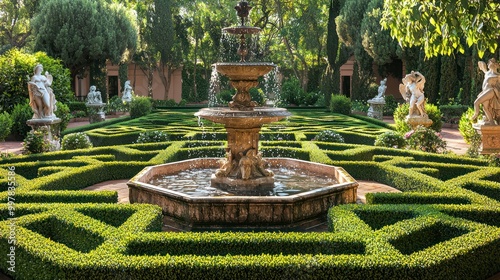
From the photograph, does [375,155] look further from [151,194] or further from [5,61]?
[5,61]

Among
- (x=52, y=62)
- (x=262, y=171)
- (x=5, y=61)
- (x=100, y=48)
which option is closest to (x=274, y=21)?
(x=100, y=48)

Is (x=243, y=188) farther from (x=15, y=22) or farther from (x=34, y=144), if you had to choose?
(x=15, y=22)

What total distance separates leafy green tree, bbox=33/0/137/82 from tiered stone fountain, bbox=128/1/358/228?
774 inches

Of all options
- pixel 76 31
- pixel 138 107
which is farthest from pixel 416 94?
pixel 76 31

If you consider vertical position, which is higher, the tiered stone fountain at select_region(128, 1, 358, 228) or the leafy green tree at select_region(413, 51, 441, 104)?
the leafy green tree at select_region(413, 51, 441, 104)

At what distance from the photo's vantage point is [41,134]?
12031 millimetres

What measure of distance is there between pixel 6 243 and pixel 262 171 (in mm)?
4372

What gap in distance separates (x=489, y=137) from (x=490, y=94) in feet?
3.52

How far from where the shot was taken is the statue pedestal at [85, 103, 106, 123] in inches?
921

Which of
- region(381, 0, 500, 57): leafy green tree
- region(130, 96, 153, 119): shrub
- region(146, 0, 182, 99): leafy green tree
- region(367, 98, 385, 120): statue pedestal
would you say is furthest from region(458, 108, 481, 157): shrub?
region(146, 0, 182, 99): leafy green tree

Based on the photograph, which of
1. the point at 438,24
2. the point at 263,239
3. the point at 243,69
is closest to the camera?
the point at 263,239

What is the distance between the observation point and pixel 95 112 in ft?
78.2

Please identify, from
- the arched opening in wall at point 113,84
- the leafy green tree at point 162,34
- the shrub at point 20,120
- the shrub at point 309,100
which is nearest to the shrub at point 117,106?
the leafy green tree at point 162,34

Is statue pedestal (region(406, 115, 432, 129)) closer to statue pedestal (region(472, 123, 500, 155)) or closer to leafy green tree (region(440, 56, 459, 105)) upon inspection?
statue pedestal (region(472, 123, 500, 155))
